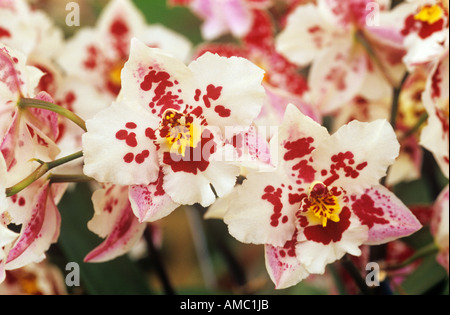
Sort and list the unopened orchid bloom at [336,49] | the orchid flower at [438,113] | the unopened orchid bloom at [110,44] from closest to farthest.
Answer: the orchid flower at [438,113], the unopened orchid bloom at [336,49], the unopened orchid bloom at [110,44]

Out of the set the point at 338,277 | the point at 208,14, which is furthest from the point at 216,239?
the point at 208,14

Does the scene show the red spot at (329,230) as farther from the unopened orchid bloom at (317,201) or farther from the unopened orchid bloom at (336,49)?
the unopened orchid bloom at (336,49)

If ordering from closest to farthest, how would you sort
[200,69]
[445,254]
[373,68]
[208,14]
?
[200,69] < [445,254] < [373,68] < [208,14]

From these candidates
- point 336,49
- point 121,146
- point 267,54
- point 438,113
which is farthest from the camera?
point 267,54

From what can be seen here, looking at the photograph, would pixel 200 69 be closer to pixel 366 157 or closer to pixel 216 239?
pixel 366 157

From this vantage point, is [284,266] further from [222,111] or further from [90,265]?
[90,265]

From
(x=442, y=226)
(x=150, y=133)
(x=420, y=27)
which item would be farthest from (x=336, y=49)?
(x=150, y=133)

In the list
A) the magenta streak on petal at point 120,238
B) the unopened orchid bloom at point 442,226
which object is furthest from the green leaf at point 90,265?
the unopened orchid bloom at point 442,226
